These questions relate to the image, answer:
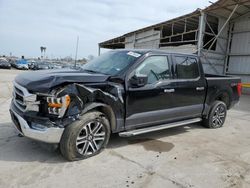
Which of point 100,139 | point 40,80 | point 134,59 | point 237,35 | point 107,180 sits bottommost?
point 107,180

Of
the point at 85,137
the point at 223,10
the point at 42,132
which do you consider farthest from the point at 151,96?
the point at 223,10

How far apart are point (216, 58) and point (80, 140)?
47.5ft

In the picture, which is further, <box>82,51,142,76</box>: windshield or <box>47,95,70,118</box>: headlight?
<box>82,51,142,76</box>: windshield

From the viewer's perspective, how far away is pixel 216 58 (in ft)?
52.5

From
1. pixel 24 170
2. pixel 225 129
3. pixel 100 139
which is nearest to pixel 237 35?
pixel 225 129

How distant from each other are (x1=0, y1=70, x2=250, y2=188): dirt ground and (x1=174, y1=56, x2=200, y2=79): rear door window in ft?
4.58

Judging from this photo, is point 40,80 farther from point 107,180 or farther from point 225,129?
point 225,129

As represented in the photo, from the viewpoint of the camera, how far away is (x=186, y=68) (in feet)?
17.2

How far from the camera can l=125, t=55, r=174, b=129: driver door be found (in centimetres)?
425

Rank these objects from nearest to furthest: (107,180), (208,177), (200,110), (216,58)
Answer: (107,180)
(208,177)
(200,110)
(216,58)

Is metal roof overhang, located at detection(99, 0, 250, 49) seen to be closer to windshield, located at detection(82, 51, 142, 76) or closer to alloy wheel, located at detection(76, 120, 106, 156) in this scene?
windshield, located at detection(82, 51, 142, 76)

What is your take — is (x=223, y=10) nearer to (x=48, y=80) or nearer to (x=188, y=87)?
(x=188, y=87)

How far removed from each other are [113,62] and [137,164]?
2018mm

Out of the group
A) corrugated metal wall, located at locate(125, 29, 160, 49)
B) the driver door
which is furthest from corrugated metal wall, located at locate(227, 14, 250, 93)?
the driver door
